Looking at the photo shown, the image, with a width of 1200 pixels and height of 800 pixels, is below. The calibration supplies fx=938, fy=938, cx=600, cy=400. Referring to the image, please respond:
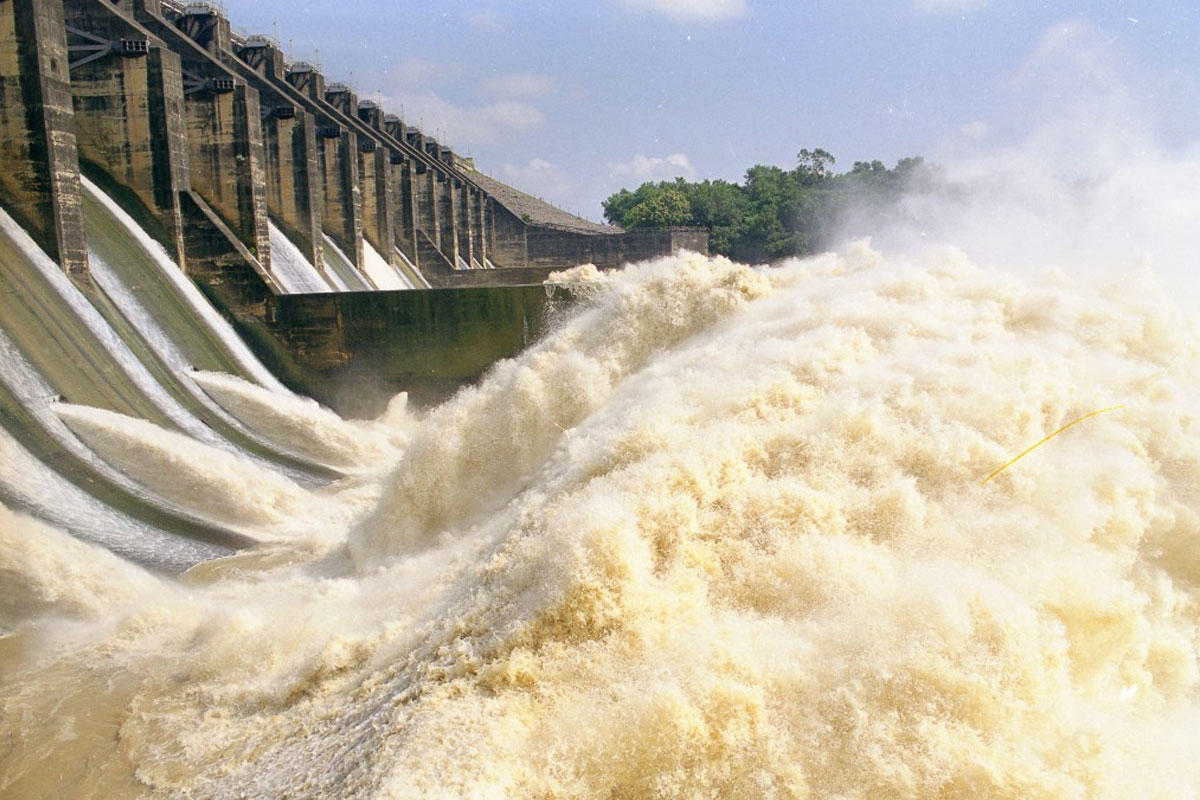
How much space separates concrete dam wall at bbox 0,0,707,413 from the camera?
11734 millimetres

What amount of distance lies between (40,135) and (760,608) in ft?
36.7

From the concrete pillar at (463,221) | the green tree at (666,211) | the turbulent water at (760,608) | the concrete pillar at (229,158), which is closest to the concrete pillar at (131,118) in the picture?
the concrete pillar at (229,158)

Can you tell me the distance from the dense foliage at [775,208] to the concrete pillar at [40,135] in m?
36.3

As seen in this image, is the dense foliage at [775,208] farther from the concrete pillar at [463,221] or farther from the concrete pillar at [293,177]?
the concrete pillar at [293,177]

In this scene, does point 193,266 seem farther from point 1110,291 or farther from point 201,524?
point 1110,291

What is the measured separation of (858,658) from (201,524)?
7.27 meters

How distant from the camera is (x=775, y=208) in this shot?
5116cm

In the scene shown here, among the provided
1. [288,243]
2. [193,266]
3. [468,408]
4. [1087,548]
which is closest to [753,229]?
[288,243]

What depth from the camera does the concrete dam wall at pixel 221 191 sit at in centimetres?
1173

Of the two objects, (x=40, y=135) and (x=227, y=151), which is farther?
(x=227, y=151)

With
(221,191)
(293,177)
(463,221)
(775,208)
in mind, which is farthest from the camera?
(775,208)

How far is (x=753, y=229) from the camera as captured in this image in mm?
51219

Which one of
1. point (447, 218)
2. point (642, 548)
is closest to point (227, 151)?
point (642, 548)

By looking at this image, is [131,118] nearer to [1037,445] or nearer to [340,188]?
[340,188]
